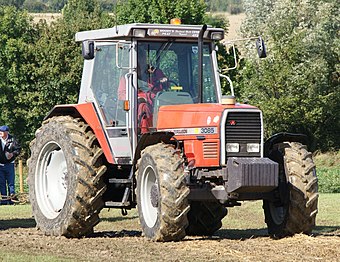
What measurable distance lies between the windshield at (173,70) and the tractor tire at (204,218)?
161 centimetres

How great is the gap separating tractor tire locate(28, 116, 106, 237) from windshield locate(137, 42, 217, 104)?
3.79 feet

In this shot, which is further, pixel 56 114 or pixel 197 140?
pixel 56 114

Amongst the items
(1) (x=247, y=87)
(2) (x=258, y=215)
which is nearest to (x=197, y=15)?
(1) (x=247, y=87)

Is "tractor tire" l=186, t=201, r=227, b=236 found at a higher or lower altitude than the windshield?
lower

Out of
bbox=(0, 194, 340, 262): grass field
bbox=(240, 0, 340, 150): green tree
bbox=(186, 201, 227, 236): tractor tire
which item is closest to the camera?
bbox=(0, 194, 340, 262): grass field

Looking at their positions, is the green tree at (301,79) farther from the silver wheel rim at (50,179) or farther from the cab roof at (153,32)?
the cab roof at (153,32)

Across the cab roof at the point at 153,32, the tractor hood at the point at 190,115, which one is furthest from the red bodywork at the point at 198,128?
the cab roof at the point at 153,32

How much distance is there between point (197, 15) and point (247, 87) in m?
6.56

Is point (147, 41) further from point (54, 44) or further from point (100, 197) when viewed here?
point (54, 44)

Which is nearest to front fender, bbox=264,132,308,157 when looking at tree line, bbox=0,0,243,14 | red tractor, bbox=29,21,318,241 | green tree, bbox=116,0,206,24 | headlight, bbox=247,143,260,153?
red tractor, bbox=29,21,318,241

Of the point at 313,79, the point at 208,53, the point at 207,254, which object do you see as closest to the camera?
the point at 207,254

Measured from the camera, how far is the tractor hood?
1170 cm

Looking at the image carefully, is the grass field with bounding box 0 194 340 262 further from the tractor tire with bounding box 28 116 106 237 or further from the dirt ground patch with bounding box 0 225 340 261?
the tractor tire with bounding box 28 116 106 237

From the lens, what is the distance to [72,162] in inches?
486
